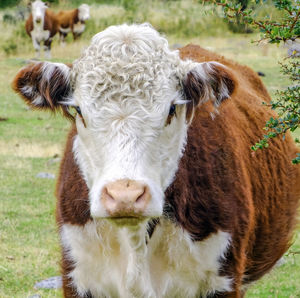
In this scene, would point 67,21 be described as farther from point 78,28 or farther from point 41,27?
point 41,27

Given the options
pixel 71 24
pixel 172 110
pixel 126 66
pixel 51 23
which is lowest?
pixel 71 24

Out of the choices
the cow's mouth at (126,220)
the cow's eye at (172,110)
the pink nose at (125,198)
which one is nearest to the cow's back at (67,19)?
the cow's eye at (172,110)

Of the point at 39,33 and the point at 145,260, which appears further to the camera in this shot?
the point at 39,33

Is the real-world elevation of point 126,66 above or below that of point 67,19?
above

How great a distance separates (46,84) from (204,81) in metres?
0.96

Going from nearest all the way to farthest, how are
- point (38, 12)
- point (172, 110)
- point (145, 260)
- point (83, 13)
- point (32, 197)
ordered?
1. point (172, 110)
2. point (145, 260)
3. point (32, 197)
4. point (38, 12)
5. point (83, 13)

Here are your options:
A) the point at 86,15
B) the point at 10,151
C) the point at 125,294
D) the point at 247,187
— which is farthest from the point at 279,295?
the point at 86,15

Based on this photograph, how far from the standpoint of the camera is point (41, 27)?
3241cm

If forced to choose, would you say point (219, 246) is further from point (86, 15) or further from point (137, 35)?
point (86, 15)

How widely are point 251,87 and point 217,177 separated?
2550 millimetres

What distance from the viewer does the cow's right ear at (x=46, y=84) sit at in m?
4.52

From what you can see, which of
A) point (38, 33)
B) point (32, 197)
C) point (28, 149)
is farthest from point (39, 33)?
point (32, 197)

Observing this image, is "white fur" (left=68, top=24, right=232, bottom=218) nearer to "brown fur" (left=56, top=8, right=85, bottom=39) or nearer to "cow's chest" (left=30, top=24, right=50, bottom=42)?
"cow's chest" (left=30, top=24, right=50, bottom=42)

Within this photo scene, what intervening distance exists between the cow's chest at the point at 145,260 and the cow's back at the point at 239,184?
4.6 inches
